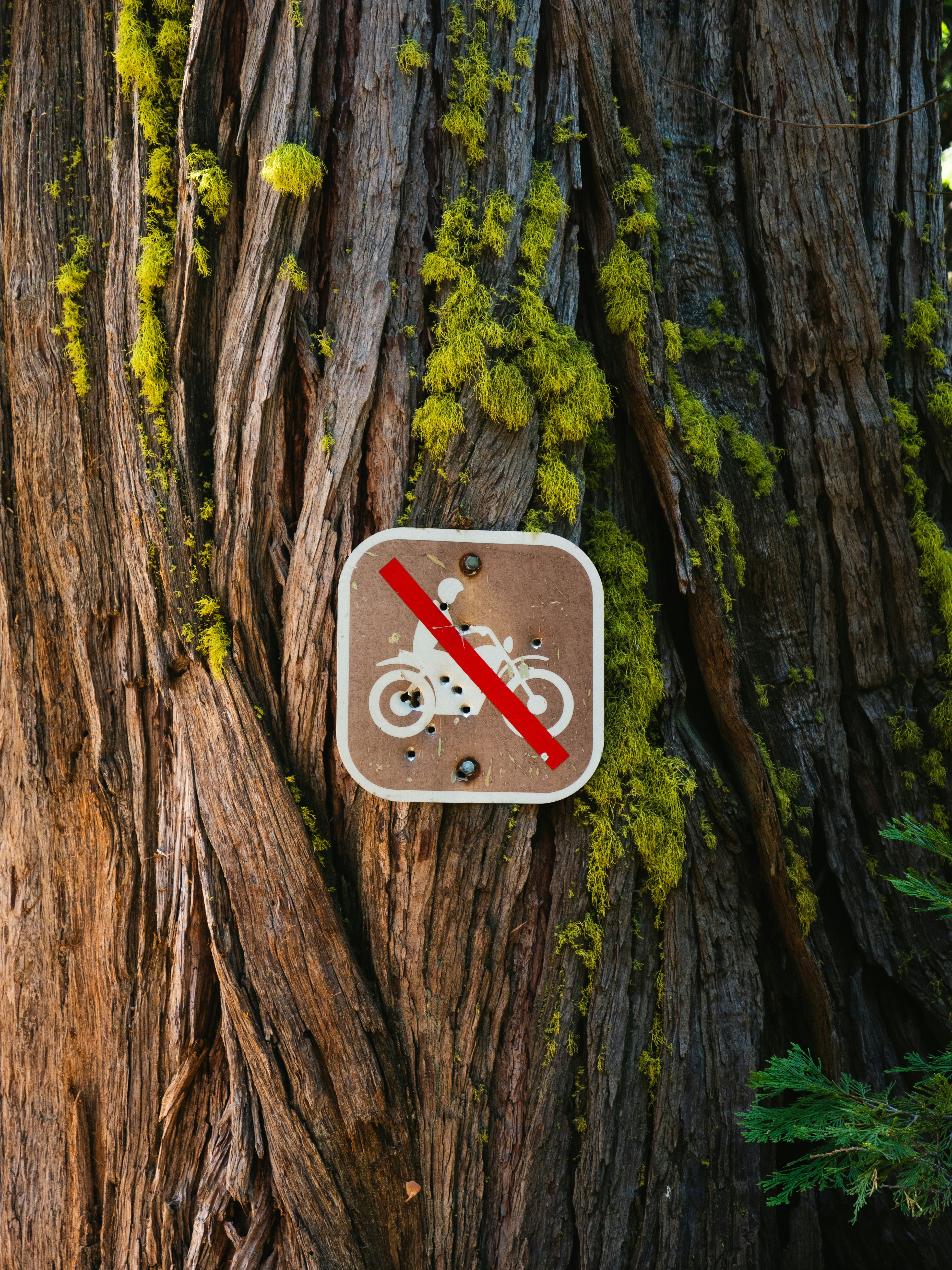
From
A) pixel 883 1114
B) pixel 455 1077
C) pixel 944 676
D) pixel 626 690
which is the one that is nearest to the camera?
pixel 883 1114

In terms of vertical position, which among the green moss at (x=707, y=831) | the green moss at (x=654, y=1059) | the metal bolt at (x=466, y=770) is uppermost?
the metal bolt at (x=466, y=770)

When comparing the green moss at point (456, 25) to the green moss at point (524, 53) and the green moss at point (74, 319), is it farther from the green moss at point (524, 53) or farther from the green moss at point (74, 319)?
the green moss at point (74, 319)

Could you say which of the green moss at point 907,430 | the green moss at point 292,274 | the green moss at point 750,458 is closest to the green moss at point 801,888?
the green moss at point 750,458

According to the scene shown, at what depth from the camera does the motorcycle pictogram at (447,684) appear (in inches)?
58.6

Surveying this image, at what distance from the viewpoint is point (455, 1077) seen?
5.00ft

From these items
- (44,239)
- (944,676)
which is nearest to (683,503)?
(944,676)

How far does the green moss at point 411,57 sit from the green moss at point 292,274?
43 centimetres

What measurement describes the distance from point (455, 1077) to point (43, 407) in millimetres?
1602

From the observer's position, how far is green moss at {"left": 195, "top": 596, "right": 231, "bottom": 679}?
1.55 metres

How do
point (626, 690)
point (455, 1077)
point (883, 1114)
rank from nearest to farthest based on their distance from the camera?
point (883, 1114) → point (455, 1077) → point (626, 690)

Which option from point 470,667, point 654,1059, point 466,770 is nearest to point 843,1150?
point 654,1059

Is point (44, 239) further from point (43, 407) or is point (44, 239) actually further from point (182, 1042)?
point (182, 1042)

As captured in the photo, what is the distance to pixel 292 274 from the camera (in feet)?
5.08

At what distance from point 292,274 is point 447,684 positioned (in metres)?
0.84
